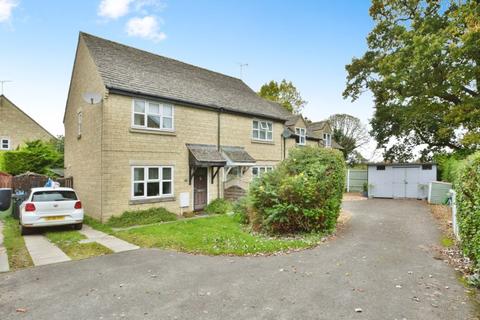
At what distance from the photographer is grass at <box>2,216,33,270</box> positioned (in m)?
7.00

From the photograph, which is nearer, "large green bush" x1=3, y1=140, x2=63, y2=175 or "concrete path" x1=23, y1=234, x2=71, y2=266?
"concrete path" x1=23, y1=234, x2=71, y2=266

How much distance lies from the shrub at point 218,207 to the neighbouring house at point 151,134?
433 mm

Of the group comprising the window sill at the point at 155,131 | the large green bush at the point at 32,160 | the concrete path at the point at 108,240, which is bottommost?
the concrete path at the point at 108,240

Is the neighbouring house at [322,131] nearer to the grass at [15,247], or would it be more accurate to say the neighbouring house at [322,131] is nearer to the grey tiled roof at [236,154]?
the grey tiled roof at [236,154]

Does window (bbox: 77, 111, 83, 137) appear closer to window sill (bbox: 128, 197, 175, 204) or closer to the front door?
window sill (bbox: 128, 197, 175, 204)

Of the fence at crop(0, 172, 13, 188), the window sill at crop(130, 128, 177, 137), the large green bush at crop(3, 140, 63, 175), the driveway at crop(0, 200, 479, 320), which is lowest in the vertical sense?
the driveway at crop(0, 200, 479, 320)

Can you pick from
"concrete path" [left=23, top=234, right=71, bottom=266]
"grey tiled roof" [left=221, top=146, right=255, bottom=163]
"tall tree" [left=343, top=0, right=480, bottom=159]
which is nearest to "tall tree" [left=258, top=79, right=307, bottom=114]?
"tall tree" [left=343, top=0, right=480, bottom=159]

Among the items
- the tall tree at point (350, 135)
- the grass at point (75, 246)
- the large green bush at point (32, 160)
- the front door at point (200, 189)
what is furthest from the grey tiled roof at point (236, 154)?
the tall tree at point (350, 135)

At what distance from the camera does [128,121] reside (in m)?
12.8

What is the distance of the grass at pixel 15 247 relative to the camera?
23.0ft

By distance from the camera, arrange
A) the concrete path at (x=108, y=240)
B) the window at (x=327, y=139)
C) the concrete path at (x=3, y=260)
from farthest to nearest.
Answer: the window at (x=327, y=139) → the concrete path at (x=108, y=240) → the concrete path at (x=3, y=260)

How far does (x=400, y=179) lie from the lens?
68.7 ft

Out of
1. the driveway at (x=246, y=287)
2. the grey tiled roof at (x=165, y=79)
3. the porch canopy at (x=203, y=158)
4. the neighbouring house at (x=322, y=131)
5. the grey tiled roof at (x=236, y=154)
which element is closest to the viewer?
the driveway at (x=246, y=287)

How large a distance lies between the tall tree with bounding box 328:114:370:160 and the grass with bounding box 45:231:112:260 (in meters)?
40.2
